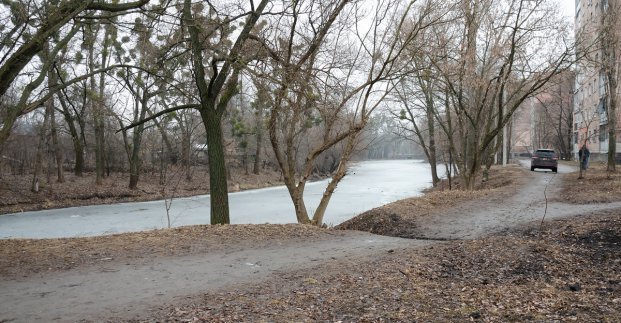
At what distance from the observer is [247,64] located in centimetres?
1016

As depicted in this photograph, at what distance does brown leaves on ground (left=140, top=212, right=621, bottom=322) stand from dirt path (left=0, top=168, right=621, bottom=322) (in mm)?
448

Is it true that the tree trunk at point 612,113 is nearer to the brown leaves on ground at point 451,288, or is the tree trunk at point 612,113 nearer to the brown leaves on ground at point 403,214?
the brown leaves on ground at point 403,214

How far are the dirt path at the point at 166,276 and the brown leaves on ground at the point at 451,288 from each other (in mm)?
448

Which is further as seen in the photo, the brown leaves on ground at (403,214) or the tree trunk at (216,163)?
the brown leaves on ground at (403,214)

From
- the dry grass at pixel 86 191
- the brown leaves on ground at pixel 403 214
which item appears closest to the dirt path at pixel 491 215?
the brown leaves on ground at pixel 403 214

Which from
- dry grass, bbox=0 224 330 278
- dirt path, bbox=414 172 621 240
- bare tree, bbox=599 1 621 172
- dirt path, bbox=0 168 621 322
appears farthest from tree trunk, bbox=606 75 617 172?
dry grass, bbox=0 224 330 278

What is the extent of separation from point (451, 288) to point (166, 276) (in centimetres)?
380

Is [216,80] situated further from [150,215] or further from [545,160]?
[545,160]

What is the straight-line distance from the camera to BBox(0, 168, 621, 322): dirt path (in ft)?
17.7

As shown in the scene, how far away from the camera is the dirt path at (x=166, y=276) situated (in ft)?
17.7

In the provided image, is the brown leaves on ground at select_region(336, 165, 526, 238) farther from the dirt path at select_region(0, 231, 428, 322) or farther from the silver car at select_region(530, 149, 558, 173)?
the silver car at select_region(530, 149, 558, 173)

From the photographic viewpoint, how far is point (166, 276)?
22.4 ft

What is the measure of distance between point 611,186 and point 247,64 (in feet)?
41.7

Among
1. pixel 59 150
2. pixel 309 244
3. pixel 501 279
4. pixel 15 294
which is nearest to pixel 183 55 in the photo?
pixel 309 244
